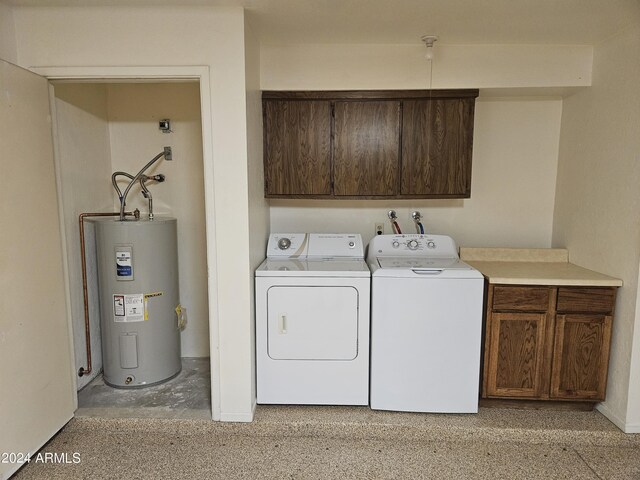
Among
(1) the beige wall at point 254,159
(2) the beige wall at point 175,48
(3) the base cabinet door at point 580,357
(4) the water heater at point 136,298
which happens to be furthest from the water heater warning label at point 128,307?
Answer: (3) the base cabinet door at point 580,357

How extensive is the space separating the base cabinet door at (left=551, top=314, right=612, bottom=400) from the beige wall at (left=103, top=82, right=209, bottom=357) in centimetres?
256

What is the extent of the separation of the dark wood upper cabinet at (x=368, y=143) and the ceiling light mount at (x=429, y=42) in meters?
0.23

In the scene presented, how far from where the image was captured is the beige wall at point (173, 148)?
→ 3.02m

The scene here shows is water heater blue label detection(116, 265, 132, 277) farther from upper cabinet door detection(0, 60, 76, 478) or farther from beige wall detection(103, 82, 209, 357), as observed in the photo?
beige wall detection(103, 82, 209, 357)

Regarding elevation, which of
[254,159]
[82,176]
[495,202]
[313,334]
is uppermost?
[254,159]

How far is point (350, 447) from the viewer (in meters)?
2.27

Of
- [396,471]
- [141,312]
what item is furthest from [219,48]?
A: [396,471]

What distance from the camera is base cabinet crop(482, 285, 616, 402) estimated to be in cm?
240

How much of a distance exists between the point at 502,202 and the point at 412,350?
59.8 inches

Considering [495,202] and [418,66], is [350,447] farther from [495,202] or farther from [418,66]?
[418,66]

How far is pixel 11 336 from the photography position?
75.1 inches

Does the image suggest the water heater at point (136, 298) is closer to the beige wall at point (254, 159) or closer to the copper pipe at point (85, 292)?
the copper pipe at point (85, 292)

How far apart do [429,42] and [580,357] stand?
7.27ft

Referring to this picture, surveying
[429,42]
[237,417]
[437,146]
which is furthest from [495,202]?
[237,417]
